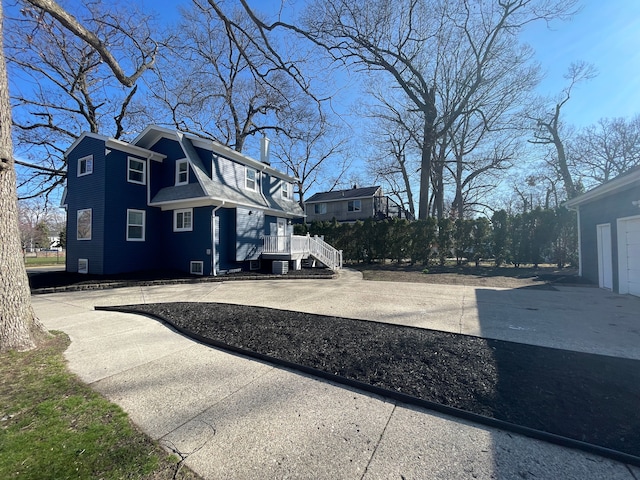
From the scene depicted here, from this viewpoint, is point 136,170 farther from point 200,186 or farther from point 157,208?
point 200,186

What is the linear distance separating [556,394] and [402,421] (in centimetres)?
151

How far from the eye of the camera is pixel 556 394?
8.57ft

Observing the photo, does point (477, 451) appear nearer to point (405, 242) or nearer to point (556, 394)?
point (556, 394)

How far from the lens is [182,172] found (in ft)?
40.8

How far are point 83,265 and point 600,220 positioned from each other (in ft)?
62.7

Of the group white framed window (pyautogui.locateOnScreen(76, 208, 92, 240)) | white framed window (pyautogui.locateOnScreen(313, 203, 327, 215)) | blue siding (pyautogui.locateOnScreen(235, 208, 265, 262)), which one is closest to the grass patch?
blue siding (pyautogui.locateOnScreen(235, 208, 265, 262))

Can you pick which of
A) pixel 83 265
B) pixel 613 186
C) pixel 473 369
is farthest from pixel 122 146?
pixel 613 186

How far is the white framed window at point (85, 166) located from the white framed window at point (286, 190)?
8.89 meters

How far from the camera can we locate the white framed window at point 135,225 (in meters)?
12.0

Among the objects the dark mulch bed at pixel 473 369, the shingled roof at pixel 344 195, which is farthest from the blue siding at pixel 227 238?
the shingled roof at pixel 344 195

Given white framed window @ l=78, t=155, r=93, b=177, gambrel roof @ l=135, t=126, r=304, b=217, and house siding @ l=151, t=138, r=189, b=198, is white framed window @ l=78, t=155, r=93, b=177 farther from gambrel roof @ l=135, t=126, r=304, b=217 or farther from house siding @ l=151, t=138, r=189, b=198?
house siding @ l=151, t=138, r=189, b=198

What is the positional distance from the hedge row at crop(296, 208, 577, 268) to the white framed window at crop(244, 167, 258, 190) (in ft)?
19.8

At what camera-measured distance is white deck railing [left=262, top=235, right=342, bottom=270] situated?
13773mm

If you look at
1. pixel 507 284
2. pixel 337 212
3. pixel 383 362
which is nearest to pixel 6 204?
pixel 383 362
